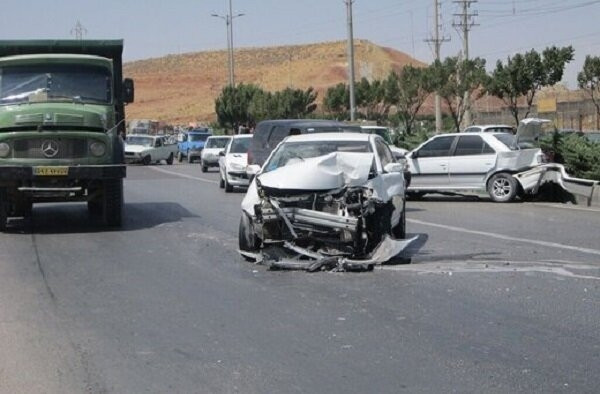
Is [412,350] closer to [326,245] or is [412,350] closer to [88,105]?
[326,245]

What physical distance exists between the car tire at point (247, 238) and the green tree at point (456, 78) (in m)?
27.6

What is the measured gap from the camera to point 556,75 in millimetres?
34750

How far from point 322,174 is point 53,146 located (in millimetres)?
5272

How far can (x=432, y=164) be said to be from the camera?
806 inches

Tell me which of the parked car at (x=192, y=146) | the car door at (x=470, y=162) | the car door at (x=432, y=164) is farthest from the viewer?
the parked car at (x=192, y=146)

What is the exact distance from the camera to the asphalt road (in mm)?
5934

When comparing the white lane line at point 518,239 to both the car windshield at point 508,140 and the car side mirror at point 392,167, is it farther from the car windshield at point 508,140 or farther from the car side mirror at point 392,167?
the car windshield at point 508,140

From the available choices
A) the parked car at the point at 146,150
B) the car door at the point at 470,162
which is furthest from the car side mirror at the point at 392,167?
the parked car at the point at 146,150

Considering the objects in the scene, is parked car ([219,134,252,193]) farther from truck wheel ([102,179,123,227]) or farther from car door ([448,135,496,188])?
truck wheel ([102,179,123,227])

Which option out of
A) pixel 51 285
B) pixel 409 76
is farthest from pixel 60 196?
pixel 409 76

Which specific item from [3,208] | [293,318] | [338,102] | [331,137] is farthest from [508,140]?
[338,102]

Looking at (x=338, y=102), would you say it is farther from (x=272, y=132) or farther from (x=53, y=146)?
(x=53, y=146)

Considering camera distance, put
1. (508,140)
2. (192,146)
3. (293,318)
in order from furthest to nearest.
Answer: (192,146) → (508,140) → (293,318)

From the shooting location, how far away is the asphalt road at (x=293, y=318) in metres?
5.93
